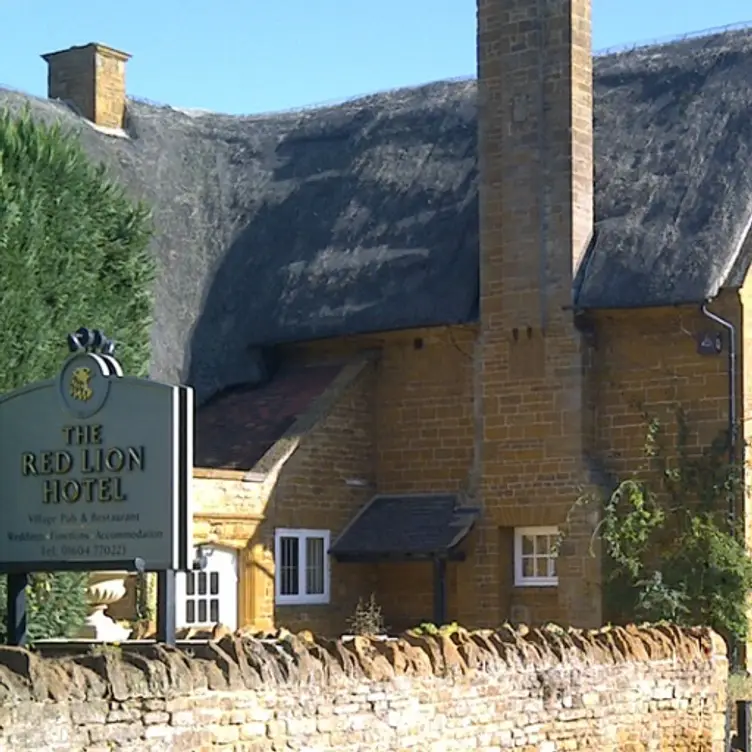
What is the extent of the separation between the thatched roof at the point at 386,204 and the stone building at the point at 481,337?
5 centimetres

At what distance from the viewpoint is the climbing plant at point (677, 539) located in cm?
2406

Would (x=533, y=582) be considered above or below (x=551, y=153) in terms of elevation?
below

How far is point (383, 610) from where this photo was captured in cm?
2761

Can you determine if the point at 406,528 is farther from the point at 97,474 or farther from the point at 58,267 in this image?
the point at 97,474

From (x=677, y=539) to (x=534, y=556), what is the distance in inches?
93.6

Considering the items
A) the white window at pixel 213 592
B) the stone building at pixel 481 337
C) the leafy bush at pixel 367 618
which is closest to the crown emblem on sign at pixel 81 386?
the stone building at pixel 481 337

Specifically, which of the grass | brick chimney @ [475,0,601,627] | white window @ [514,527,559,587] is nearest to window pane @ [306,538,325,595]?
brick chimney @ [475,0,601,627]

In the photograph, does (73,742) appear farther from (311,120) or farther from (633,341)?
(311,120)

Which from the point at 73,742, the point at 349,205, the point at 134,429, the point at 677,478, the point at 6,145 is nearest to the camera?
the point at 73,742

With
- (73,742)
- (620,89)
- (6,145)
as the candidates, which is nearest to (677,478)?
(620,89)

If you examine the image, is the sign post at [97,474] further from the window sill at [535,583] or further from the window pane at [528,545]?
the window pane at [528,545]

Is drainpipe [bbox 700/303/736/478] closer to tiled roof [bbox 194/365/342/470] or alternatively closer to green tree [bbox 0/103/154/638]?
tiled roof [bbox 194/365/342/470]

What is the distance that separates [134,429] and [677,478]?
1212cm

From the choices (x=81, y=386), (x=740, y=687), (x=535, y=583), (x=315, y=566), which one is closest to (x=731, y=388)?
(x=535, y=583)
